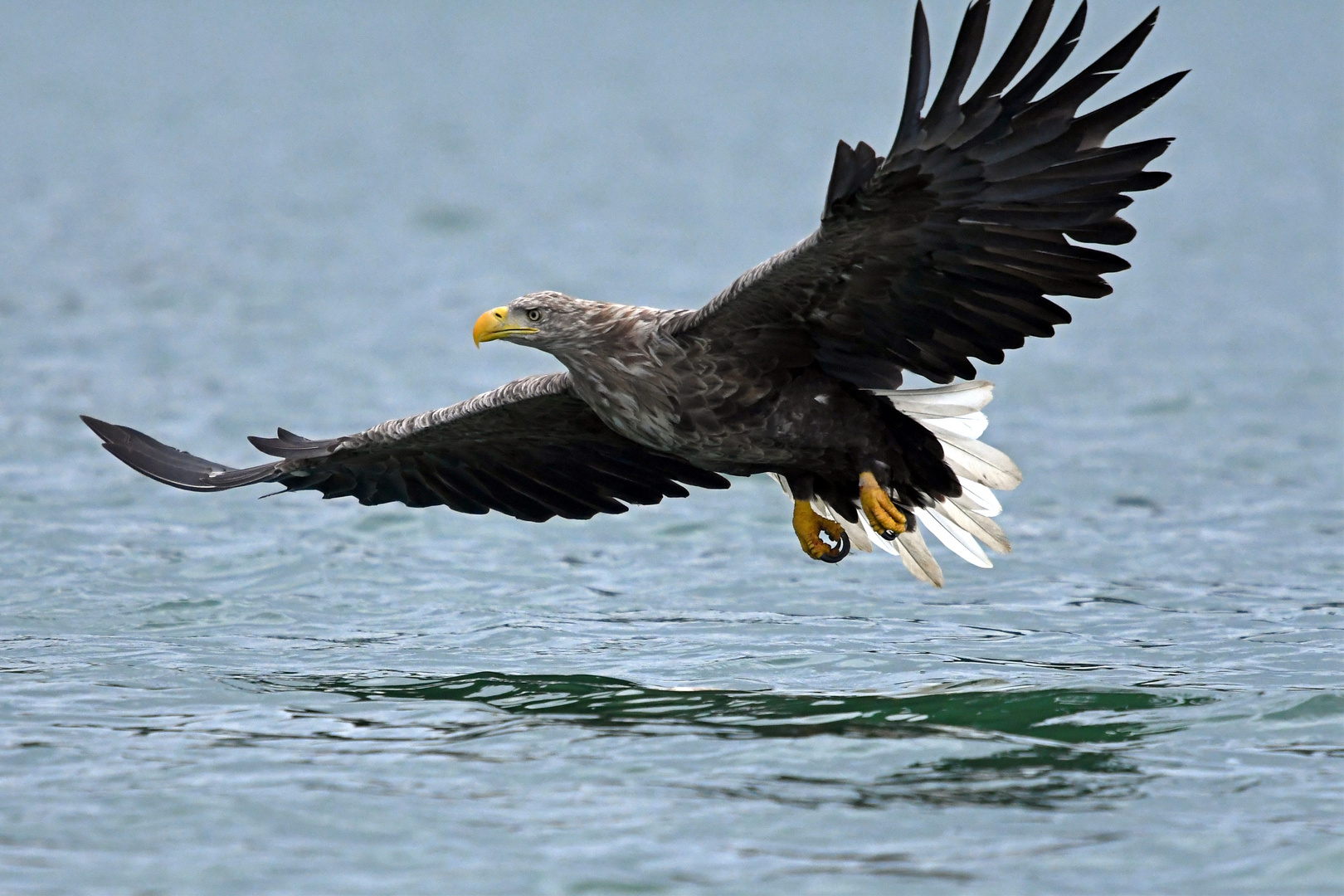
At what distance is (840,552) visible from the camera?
7820 millimetres

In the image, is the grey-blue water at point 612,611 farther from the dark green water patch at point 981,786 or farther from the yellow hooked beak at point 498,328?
the yellow hooked beak at point 498,328

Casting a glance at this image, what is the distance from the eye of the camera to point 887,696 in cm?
721

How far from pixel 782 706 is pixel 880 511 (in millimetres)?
822

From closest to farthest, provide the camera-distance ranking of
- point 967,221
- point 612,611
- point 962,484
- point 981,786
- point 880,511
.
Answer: point 981,786
point 967,221
point 880,511
point 962,484
point 612,611

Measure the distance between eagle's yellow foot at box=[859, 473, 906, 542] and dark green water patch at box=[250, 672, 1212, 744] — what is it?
63 centimetres

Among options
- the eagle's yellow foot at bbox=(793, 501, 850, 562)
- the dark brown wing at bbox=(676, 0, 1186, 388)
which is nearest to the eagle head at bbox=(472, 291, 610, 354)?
A: the dark brown wing at bbox=(676, 0, 1186, 388)

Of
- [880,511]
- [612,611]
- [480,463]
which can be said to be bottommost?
[612,611]

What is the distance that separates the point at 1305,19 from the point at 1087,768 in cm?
4393

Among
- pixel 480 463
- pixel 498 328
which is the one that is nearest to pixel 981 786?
pixel 498 328

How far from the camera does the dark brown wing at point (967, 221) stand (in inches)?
236

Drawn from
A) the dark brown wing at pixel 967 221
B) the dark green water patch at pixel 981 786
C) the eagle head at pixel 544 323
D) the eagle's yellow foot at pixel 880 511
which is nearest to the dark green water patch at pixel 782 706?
the dark green water patch at pixel 981 786

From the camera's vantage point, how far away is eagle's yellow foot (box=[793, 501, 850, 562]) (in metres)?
7.79

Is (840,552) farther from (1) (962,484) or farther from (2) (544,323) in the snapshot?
(2) (544,323)

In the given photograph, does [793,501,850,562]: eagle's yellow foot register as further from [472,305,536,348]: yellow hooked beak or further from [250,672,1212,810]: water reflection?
[472,305,536,348]: yellow hooked beak
